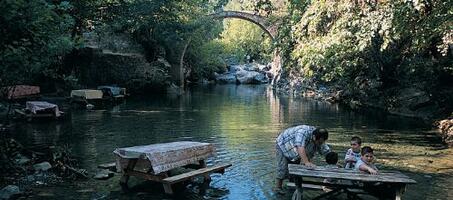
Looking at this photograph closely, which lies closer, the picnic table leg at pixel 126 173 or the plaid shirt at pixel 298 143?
the plaid shirt at pixel 298 143

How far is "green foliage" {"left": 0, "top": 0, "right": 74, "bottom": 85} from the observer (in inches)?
372

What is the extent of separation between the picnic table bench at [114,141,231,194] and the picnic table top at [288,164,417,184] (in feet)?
7.93

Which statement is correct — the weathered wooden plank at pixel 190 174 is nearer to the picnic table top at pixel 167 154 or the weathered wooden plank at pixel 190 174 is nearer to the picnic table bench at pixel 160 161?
the picnic table bench at pixel 160 161

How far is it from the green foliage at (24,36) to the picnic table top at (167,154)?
2967 millimetres

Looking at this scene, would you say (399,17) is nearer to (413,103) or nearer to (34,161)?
(34,161)

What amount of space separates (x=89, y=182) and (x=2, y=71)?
3.20 m

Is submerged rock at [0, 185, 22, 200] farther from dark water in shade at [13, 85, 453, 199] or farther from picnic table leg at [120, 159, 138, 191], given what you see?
picnic table leg at [120, 159, 138, 191]

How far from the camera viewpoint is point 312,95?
39.0 meters

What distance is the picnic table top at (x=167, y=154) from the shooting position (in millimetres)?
9531

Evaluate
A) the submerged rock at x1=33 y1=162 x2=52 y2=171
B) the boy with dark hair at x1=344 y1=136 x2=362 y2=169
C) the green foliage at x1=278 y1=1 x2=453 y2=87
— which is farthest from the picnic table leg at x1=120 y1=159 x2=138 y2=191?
the green foliage at x1=278 y1=1 x2=453 y2=87

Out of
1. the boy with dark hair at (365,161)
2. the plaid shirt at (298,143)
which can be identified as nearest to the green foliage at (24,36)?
the plaid shirt at (298,143)

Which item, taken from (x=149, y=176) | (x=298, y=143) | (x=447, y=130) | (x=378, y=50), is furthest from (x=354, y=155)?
(x=378, y=50)

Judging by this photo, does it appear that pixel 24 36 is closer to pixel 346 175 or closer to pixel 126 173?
pixel 126 173

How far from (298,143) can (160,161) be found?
2658mm
